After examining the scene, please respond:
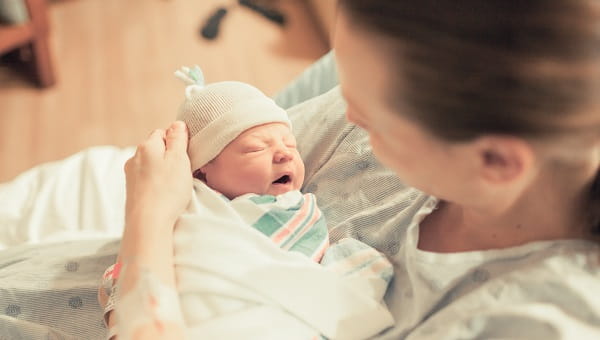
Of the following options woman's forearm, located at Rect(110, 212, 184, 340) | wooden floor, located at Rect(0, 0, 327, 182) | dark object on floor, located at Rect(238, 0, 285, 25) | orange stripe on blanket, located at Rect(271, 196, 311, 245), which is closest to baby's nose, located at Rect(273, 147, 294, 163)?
orange stripe on blanket, located at Rect(271, 196, 311, 245)

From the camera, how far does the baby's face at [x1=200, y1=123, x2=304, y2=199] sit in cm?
94

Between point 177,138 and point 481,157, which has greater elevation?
point 481,157

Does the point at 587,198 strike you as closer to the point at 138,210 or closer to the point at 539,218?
the point at 539,218

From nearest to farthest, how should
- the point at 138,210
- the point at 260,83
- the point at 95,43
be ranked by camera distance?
the point at 138,210
the point at 260,83
the point at 95,43

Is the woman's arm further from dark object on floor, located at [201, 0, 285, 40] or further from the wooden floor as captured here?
dark object on floor, located at [201, 0, 285, 40]

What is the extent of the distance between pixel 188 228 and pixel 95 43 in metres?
1.92

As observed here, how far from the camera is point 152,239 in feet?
2.55

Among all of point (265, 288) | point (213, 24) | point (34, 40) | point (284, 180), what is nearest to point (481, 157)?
point (265, 288)

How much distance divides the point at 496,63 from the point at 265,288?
435 mm

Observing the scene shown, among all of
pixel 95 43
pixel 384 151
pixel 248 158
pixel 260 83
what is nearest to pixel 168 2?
pixel 95 43

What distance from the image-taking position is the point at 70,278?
954 millimetres

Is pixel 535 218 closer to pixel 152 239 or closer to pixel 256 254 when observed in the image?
pixel 256 254

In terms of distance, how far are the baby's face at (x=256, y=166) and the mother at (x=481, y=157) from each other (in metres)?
0.13

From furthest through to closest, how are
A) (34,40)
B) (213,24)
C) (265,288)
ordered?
(213,24)
(34,40)
(265,288)
